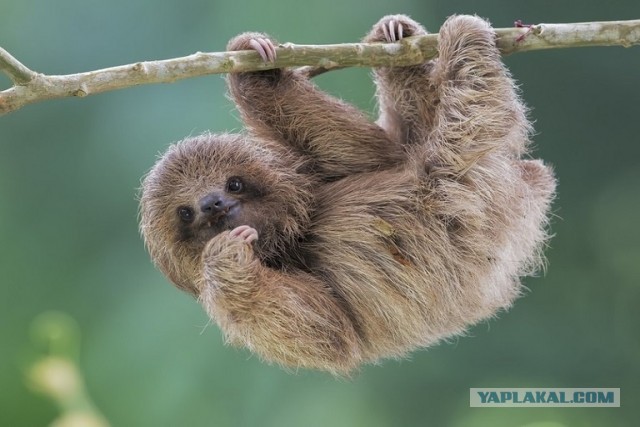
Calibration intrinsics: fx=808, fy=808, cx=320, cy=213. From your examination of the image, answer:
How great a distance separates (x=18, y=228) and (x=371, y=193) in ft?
12.0

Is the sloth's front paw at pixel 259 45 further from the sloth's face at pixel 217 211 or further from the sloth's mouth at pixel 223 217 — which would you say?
the sloth's mouth at pixel 223 217

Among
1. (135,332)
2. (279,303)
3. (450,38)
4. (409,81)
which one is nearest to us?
(279,303)

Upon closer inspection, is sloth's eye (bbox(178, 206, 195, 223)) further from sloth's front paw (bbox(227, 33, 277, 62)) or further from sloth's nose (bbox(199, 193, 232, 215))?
sloth's front paw (bbox(227, 33, 277, 62))

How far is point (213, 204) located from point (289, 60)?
3.00 feet

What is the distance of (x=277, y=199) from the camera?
186 inches

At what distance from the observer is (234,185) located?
4.66 m

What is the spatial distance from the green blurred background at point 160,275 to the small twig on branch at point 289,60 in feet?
6.36

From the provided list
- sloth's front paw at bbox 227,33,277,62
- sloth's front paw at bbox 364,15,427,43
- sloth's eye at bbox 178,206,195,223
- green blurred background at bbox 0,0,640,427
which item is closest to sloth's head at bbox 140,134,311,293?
sloth's eye at bbox 178,206,195,223

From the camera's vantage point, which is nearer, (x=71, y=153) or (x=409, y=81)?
(x=409, y=81)

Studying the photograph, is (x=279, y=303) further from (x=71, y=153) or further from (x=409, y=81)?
(x=71, y=153)

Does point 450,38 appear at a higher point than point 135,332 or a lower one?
higher

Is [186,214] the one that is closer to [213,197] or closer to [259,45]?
[213,197]

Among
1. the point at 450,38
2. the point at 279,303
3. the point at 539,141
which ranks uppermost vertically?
the point at 450,38

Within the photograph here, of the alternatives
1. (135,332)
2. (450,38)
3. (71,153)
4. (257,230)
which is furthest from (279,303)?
(71,153)
